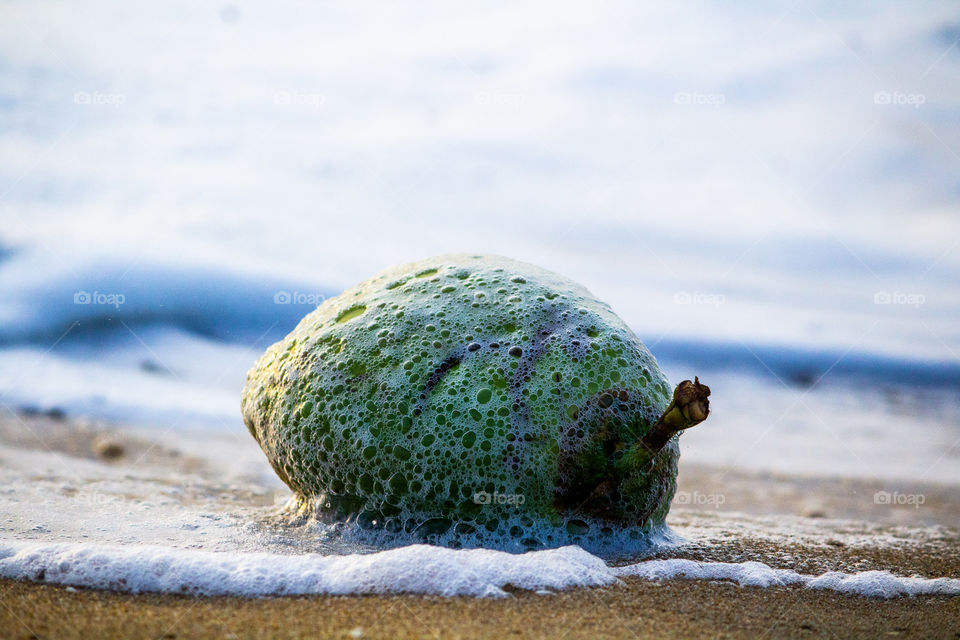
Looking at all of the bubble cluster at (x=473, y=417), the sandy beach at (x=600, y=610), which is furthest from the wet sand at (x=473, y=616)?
the bubble cluster at (x=473, y=417)

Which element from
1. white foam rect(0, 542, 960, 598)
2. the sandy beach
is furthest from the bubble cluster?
the sandy beach

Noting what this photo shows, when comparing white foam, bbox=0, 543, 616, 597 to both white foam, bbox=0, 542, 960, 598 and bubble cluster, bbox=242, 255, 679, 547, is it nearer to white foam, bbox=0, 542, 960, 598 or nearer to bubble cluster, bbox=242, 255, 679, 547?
white foam, bbox=0, 542, 960, 598

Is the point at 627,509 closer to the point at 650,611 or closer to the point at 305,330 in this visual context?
the point at 650,611

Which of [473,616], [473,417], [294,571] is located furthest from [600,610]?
[294,571]

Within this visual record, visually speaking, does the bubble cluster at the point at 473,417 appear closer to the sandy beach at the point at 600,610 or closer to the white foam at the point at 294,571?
the white foam at the point at 294,571

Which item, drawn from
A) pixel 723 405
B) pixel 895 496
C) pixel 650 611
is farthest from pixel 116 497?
pixel 723 405

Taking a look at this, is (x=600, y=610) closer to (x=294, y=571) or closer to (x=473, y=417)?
(x=473, y=417)

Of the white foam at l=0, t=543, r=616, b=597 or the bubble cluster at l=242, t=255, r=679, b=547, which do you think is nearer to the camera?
the white foam at l=0, t=543, r=616, b=597
